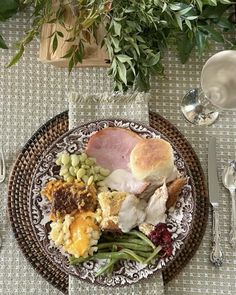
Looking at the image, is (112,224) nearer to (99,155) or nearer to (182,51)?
(99,155)

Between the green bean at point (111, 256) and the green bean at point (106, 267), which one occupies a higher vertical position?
the green bean at point (111, 256)

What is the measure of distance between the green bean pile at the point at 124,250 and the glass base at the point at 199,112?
10.6 inches

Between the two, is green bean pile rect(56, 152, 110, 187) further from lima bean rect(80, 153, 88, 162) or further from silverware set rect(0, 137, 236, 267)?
silverware set rect(0, 137, 236, 267)

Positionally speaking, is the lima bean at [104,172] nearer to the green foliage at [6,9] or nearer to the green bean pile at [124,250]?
the green bean pile at [124,250]

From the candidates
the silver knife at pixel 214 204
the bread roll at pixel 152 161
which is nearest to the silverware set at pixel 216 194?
the silver knife at pixel 214 204

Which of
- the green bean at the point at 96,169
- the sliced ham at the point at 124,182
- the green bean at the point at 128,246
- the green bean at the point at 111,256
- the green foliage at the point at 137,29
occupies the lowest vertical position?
the green bean at the point at 111,256

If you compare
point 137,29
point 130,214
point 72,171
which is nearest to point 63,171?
point 72,171

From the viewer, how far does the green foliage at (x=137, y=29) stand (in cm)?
87

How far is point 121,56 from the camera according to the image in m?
0.92

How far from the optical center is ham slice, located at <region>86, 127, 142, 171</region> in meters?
0.93

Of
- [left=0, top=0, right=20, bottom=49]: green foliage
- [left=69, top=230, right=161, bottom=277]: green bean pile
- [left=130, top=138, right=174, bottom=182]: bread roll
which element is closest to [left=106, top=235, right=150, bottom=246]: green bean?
[left=69, top=230, right=161, bottom=277]: green bean pile

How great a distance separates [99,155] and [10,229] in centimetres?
20

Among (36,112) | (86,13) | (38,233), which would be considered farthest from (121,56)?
(38,233)

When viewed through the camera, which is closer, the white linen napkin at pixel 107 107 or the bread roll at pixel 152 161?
the bread roll at pixel 152 161
